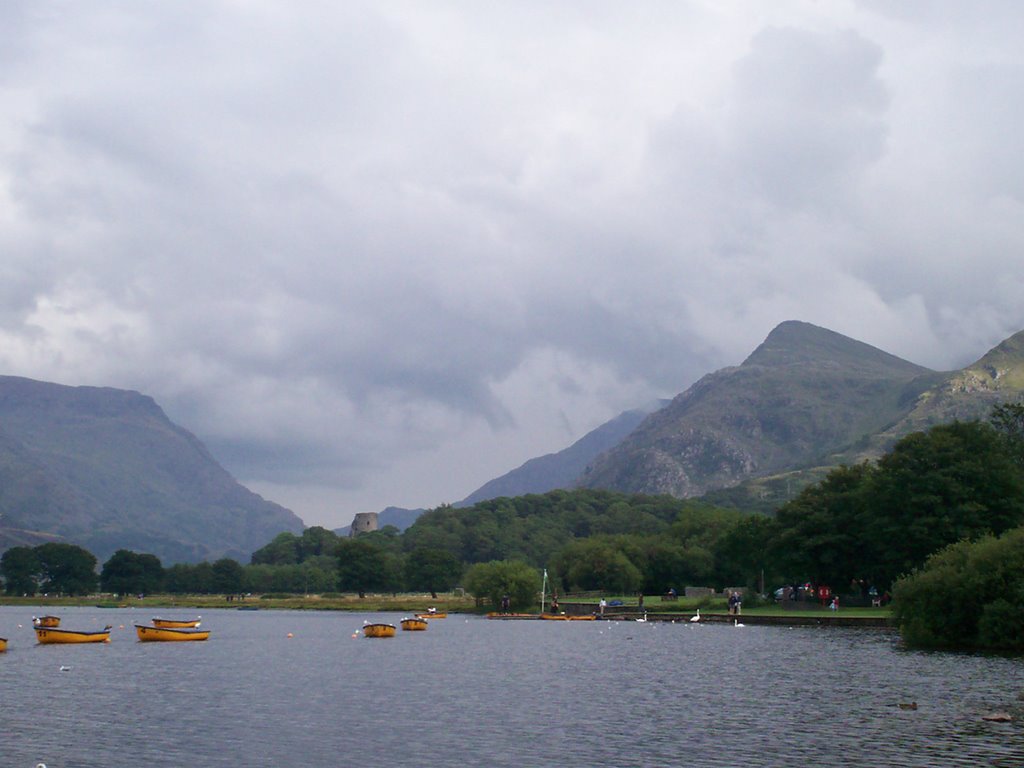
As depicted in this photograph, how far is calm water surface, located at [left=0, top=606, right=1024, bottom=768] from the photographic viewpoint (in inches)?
1522

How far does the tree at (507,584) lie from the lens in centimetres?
17825

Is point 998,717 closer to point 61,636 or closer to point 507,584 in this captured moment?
point 61,636

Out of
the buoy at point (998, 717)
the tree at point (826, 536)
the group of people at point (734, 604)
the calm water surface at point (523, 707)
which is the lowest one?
the calm water surface at point (523, 707)

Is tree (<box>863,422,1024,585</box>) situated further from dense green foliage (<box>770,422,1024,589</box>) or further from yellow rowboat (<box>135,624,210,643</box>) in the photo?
yellow rowboat (<box>135,624,210,643</box>)

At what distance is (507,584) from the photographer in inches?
7028

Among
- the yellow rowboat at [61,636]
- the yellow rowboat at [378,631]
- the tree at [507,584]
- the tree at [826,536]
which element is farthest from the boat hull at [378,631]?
the tree at [507,584]

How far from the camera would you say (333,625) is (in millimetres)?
154750

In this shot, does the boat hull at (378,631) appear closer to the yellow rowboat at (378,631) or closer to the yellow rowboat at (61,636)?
the yellow rowboat at (378,631)

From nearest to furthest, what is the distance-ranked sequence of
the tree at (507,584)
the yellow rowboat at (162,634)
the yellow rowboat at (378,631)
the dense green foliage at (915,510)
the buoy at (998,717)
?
1. the buoy at (998,717)
2. the dense green foliage at (915,510)
3. the yellow rowboat at (162,634)
4. the yellow rowboat at (378,631)
5. the tree at (507,584)

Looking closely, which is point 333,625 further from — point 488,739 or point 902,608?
point 488,739

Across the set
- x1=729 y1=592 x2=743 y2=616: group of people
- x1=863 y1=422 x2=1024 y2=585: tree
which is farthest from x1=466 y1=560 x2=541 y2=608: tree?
x1=863 y1=422 x2=1024 y2=585: tree

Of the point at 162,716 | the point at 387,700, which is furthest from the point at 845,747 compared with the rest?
the point at 162,716

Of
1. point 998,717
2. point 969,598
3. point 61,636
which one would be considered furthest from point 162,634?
point 998,717

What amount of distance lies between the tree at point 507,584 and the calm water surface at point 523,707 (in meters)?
84.1
